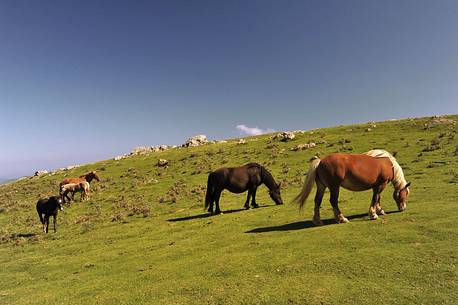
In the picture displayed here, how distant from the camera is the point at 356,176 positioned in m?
14.2

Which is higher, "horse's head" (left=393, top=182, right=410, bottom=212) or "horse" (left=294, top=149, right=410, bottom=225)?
"horse" (left=294, top=149, right=410, bottom=225)

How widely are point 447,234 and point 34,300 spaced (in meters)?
14.1

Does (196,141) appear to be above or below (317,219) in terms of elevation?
above

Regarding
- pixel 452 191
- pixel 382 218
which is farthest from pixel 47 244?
pixel 452 191

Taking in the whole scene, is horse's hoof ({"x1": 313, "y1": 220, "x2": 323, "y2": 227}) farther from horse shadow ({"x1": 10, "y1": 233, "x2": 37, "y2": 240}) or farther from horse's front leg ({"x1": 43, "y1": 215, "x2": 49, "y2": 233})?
horse shadow ({"x1": 10, "y1": 233, "x2": 37, "y2": 240})

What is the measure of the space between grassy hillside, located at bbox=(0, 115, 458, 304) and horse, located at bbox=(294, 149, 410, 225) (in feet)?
2.57

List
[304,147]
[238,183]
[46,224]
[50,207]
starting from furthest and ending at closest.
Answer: [304,147], [46,224], [50,207], [238,183]

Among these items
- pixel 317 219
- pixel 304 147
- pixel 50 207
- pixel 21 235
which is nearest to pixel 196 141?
pixel 304 147

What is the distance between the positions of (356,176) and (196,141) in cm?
6867

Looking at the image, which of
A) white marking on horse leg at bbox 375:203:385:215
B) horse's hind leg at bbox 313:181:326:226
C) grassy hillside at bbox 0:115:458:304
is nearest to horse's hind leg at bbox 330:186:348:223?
horse's hind leg at bbox 313:181:326:226

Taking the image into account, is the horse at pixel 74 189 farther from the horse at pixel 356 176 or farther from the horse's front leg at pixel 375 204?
the horse's front leg at pixel 375 204

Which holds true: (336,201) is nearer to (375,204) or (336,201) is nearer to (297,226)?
(375,204)

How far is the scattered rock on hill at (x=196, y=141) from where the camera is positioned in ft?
264

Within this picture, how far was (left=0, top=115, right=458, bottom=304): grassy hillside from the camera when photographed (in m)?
9.00
